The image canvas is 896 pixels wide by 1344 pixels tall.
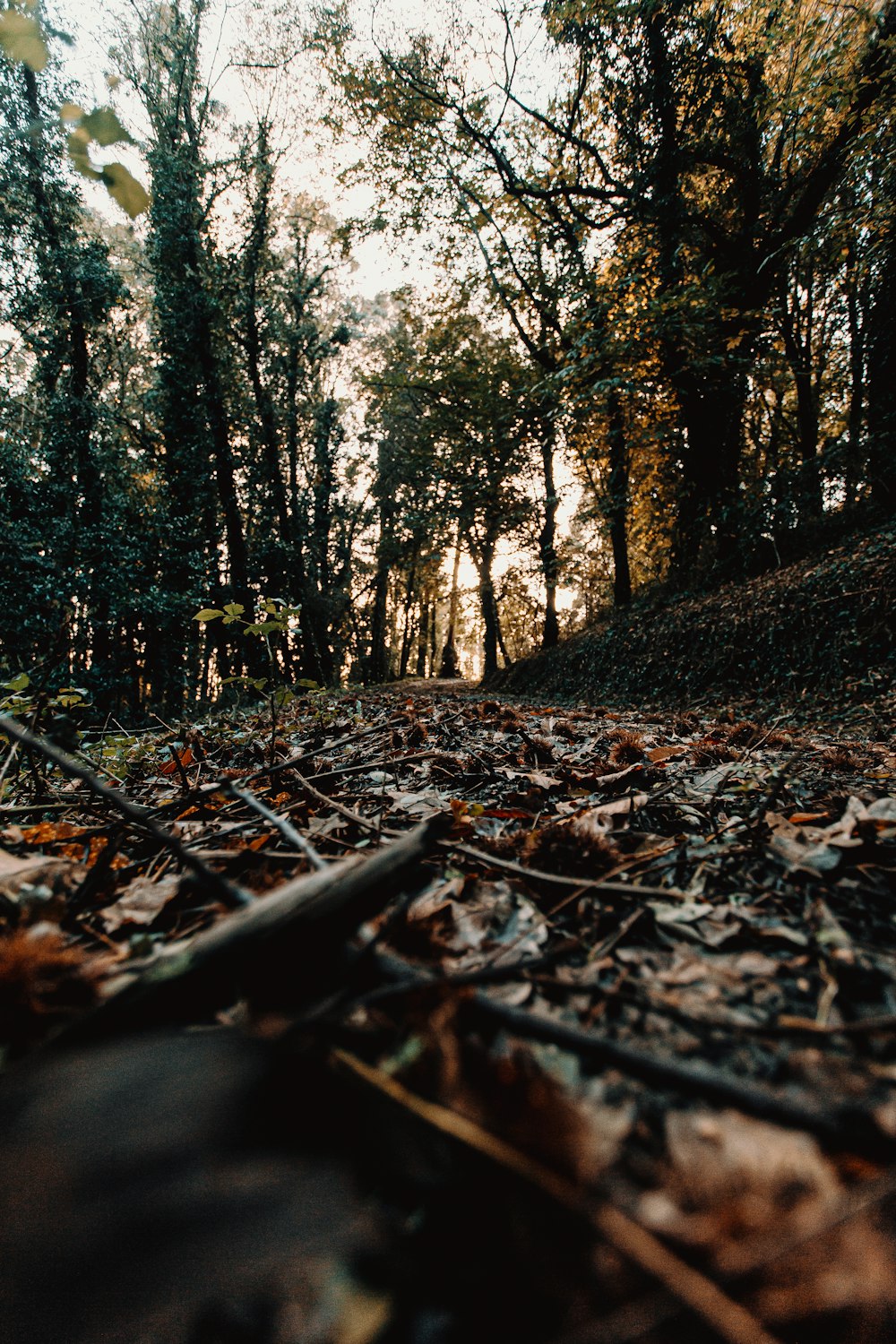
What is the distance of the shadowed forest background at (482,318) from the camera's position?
7156mm

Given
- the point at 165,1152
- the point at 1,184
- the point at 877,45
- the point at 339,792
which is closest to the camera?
the point at 165,1152

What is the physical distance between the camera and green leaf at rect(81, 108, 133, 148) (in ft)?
3.23

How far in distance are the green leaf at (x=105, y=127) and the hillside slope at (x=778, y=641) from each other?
526cm

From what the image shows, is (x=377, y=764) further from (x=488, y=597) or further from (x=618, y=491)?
(x=488, y=597)

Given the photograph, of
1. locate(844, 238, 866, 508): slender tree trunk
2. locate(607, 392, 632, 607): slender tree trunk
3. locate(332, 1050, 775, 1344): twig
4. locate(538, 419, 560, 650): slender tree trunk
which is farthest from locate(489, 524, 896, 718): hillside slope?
locate(332, 1050, 775, 1344): twig

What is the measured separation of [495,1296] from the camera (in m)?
0.42

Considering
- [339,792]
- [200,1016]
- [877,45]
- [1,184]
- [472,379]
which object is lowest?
[200,1016]

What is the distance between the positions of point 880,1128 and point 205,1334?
61cm

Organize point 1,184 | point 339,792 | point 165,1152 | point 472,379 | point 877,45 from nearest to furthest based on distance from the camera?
1. point 165,1152
2. point 339,792
3. point 877,45
4. point 1,184
5. point 472,379

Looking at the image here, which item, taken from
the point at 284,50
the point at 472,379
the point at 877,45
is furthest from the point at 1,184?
the point at 877,45

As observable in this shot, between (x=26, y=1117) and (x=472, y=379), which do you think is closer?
(x=26, y=1117)

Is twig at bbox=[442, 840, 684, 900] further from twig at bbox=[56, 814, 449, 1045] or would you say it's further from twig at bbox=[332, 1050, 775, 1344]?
twig at bbox=[332, 1050, 775, 1344]

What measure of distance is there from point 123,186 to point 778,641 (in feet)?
21.3

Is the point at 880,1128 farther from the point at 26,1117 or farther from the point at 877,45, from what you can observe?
the point at 877,45
